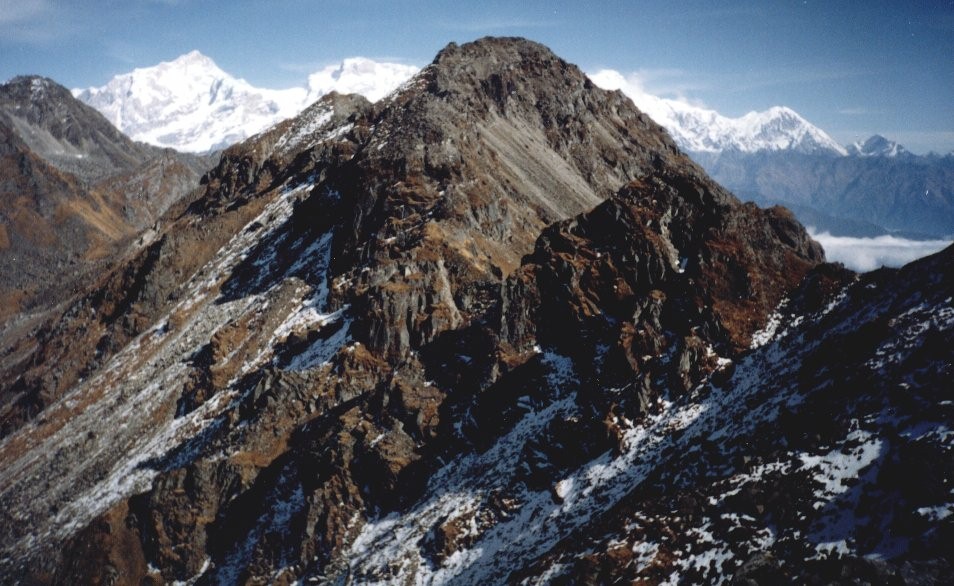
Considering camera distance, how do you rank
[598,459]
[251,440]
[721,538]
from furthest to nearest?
[251,440] < [598,459] < [721,538]

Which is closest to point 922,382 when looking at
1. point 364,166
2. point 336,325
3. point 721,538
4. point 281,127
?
point 721,538

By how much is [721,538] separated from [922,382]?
10990mm

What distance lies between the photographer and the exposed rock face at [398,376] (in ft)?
120

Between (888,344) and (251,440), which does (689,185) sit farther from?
(251,440)

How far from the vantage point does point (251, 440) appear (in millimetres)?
51938

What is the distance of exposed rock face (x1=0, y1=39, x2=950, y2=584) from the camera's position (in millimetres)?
36594

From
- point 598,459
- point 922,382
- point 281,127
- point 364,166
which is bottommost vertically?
point 598,459

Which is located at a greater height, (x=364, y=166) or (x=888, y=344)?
(x=364, y=166)

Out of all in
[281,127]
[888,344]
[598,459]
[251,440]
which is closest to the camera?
[888,344]

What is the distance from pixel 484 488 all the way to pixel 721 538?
57.8 feet

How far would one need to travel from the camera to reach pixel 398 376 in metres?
48.9

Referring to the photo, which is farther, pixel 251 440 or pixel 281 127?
pixel 281 127

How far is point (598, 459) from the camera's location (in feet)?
115

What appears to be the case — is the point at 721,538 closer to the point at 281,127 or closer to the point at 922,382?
the point at 922,382
